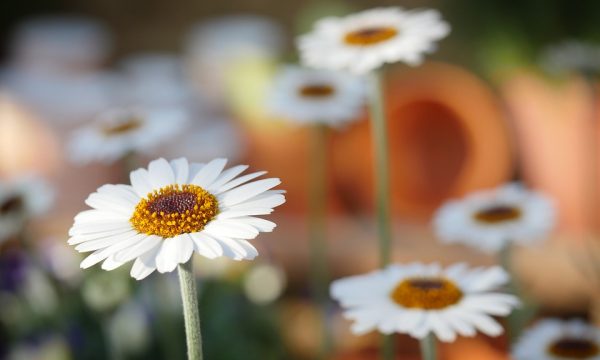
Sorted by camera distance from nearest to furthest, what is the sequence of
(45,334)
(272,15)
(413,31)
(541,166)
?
(413,31)
(45,334)
(541,166)
(272,15)

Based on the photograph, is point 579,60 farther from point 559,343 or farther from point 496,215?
point 559,343

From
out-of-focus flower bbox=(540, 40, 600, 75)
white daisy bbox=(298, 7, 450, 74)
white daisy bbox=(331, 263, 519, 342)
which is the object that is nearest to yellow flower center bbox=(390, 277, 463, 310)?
white daisy bbox=(331, 263, 519, 342)

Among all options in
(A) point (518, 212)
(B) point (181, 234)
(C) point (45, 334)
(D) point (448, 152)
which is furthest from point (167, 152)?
(B) point (181, 234)

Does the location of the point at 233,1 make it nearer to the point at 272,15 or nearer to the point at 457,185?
the point at 272,15

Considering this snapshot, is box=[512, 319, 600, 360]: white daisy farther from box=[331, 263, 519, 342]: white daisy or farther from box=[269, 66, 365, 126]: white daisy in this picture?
box=[269, 66, 365, 126]: white daisy

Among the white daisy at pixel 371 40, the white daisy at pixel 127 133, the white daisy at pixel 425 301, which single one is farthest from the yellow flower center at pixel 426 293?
the white daisy at pixel 127 133

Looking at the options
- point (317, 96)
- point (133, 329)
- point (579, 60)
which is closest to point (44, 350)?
point (133, 329)
